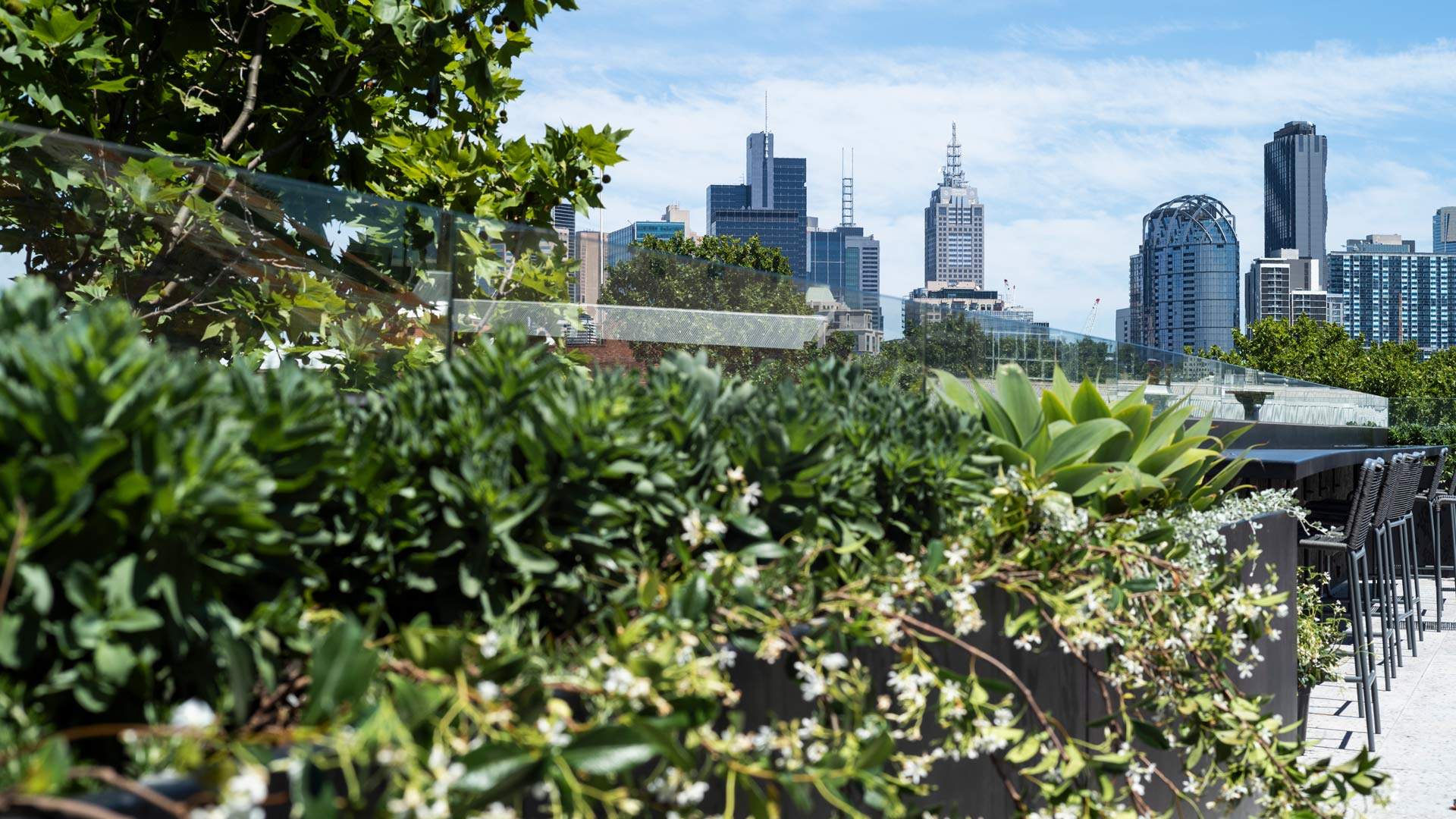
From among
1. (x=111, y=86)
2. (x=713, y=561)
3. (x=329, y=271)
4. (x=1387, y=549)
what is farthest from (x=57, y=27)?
(x=1387, y=549)

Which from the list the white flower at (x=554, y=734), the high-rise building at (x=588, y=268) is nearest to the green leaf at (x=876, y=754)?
the white flower at (x=554, y=734)

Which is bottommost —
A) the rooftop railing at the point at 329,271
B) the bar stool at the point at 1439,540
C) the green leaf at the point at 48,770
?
the bar stool at the point at 1439,540

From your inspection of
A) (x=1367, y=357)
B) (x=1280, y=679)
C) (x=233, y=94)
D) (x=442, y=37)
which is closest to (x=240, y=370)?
(x=442, y=37)

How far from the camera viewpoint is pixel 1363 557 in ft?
17.5

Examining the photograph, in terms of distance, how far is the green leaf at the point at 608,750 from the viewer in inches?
39.4

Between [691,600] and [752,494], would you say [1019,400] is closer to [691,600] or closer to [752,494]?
[752,494]

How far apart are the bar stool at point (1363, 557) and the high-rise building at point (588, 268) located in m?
3.37

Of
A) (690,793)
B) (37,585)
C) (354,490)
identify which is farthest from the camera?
(354,490)

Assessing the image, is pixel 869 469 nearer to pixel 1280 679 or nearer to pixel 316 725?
pixel 316 725

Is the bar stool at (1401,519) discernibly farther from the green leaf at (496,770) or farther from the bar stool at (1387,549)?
the green leaf at (496,770)

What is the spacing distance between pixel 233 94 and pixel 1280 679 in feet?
14.1

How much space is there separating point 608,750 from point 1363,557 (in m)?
5.45

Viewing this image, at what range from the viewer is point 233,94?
13.8 ft

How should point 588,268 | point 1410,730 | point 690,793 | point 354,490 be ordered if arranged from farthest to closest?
point 1410,730 → point 588,268 → point 354,490 → point 690,793
